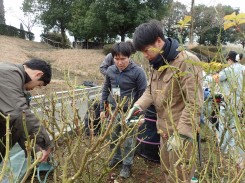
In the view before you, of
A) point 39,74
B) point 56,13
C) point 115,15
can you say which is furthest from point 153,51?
point 56,13

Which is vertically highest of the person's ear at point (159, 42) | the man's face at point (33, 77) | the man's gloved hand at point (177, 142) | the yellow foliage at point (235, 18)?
the yellow foliage at point (235, 18)

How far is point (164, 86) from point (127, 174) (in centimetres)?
152

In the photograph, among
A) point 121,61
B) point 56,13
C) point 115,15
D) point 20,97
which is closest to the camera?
point 20,97

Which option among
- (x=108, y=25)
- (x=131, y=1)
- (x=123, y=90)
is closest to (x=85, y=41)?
(x=108, y=25)

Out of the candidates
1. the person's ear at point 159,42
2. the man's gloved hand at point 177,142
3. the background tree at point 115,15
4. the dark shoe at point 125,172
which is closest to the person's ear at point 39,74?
the person's ear at point 159,42

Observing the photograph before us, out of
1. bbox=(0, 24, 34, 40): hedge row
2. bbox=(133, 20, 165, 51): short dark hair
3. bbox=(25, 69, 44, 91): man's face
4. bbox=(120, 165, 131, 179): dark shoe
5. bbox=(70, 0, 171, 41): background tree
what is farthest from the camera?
bbox=(0, 24, 34, 40): hedge row

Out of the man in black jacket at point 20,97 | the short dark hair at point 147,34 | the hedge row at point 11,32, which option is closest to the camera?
the man in black jacket at point 20,97

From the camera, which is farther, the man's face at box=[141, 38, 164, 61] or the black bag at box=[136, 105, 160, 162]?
the black bag at box=[136, 105, 160, 162]

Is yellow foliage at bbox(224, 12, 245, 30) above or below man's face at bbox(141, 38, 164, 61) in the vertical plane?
above

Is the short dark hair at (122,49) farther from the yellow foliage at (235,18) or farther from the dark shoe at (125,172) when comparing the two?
the yellow foliage at (235,18)

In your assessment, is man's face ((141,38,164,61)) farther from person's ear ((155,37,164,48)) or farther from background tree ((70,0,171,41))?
background tree ((70,0,171,41))

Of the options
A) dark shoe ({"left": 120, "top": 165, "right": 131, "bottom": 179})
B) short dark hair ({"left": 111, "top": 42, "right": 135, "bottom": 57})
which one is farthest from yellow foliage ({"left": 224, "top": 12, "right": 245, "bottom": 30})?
dark shoe ({"left": 120, "top": 165, "right": 131, "bottom": 179})

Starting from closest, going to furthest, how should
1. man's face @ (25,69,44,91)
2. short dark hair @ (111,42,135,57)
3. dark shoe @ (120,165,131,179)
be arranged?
man's face @ (25,69,44,91) < short dark hair @ (111,42,135,57) < dark shoe @ (120,165,131,179)

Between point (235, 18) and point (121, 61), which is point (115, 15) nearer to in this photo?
point (121, 61)
